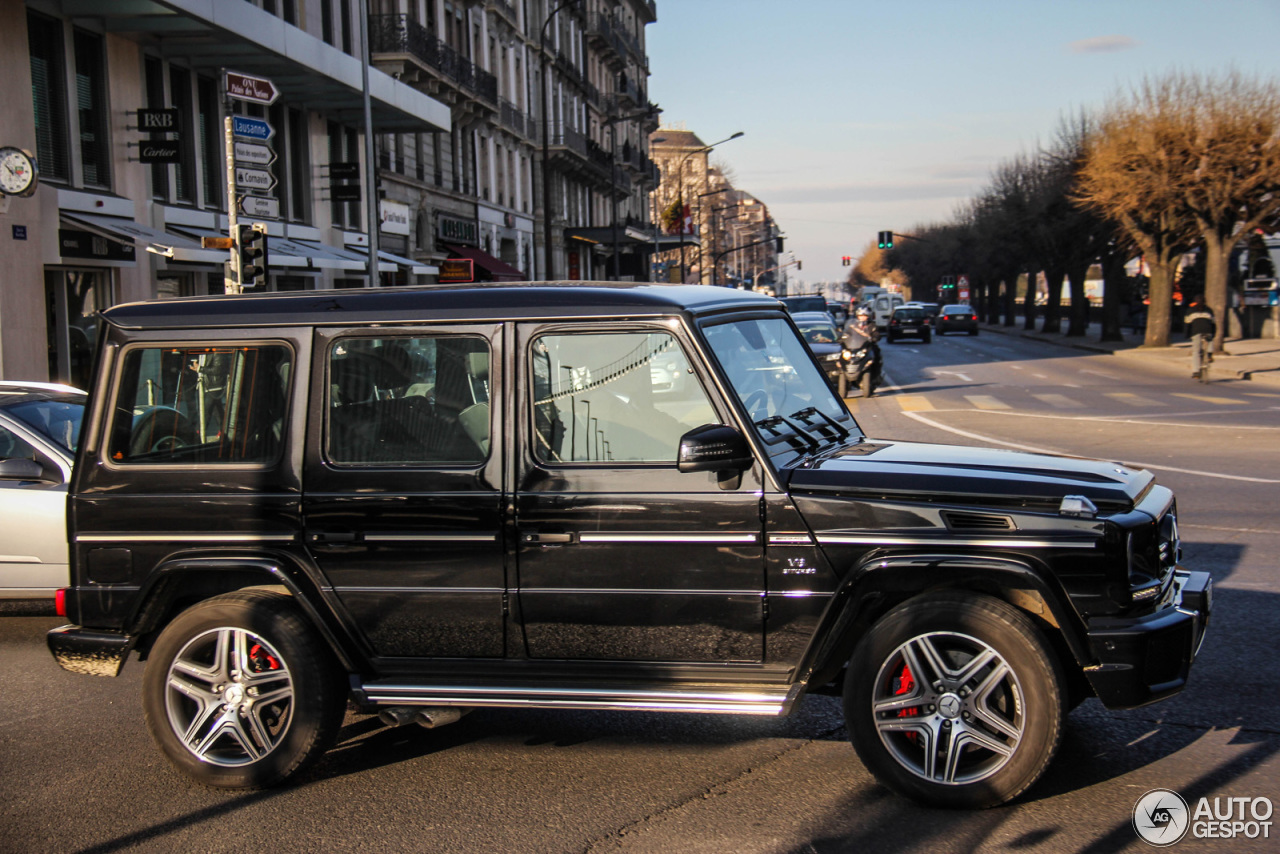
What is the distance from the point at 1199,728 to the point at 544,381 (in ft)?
9.94

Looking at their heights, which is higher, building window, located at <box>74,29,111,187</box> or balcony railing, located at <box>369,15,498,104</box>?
balcony railing, located at <box>369,15,498,104</box>

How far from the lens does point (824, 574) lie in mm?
4176

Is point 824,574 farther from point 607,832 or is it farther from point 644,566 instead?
point 607,832

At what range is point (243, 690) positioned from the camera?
4.59 m

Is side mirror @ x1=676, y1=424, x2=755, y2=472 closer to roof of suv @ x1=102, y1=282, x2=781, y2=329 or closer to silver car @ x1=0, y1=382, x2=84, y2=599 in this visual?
roof of suv @ x1=102, y1=282, x2=781, y2=329

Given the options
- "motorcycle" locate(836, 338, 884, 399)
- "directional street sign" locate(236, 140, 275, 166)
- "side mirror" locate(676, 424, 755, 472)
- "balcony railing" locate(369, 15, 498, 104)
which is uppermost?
"balcony railing" locate(369, 15, 498, 104)

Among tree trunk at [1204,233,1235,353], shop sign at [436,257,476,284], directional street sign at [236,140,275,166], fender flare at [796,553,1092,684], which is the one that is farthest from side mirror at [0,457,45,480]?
tree trunk at [1204,233,1235,353]

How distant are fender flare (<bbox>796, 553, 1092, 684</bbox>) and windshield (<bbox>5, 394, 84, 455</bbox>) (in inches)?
213

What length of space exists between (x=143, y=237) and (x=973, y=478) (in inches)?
723

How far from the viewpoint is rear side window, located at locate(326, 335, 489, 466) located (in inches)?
177

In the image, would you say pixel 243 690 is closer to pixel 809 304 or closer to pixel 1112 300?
pixel 809 304

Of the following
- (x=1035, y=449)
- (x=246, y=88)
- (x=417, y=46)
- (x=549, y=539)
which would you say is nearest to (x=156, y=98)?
(x=246, y=88)

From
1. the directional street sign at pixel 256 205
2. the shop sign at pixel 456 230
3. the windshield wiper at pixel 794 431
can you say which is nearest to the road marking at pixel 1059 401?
the directional street sign at pixel 256 205

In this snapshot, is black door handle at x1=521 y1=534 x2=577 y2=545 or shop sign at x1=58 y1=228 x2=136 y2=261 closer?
black door handle at x1=521 y1=534 x2=577 y2=545
